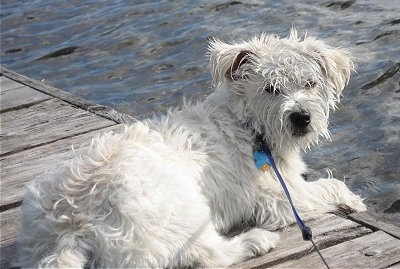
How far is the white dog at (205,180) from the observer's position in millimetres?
4168

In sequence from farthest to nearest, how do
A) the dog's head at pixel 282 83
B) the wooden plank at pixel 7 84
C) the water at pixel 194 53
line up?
the wooden plank at pixel 7 84 → the water at pixel 194 53 → the dog's head at pixel 282 83

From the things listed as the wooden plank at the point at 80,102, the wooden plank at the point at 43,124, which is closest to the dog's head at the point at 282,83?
the wooden plank at the point at 80,102

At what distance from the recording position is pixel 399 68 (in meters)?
9.31

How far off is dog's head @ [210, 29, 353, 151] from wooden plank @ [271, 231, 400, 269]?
843 millimetres

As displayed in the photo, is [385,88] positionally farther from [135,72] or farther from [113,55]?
[113,55]

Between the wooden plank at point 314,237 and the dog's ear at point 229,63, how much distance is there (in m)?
1.13

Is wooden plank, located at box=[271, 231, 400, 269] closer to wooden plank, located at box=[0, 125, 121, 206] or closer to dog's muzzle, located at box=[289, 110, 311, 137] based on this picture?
dog's muzzle, located at box=[289, 110, 311, 137]

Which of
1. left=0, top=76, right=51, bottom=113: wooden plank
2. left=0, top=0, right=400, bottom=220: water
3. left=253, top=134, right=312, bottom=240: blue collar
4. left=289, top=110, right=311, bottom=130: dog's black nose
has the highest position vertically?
left=289, top=110, right=311, bottom=130: dog's black nose

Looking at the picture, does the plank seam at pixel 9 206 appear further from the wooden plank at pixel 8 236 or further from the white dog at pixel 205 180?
the white dog at pixel 205 180

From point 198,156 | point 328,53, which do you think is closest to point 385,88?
point 328,53

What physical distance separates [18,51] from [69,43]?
3.26ft

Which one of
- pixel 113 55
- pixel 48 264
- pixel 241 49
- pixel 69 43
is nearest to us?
pixel 48 264

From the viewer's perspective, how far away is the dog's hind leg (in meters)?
4.42

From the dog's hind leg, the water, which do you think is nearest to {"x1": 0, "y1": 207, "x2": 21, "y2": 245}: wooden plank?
the dog's hind leg
